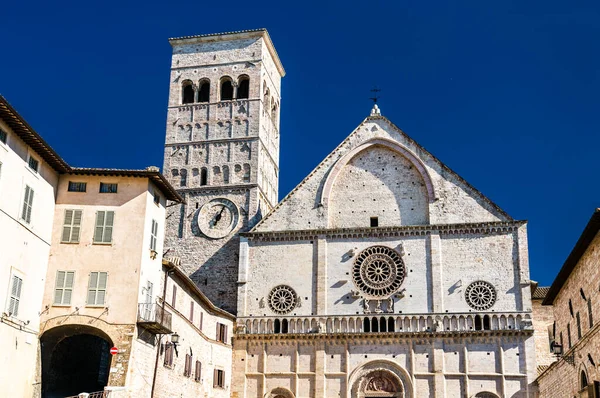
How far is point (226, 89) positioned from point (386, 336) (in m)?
20.1

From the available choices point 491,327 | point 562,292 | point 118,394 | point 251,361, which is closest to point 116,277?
point 118,394

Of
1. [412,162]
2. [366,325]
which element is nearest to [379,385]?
[366,325]

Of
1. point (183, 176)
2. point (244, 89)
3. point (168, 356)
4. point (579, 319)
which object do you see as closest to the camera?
point (579, 319)

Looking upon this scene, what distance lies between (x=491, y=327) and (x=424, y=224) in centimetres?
644

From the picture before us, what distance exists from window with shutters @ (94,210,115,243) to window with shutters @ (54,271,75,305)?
1.57m

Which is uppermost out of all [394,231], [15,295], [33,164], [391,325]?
[394,231]

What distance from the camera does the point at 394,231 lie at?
40.5 m

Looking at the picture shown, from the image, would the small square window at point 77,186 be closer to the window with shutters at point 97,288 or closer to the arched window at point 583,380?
the window with shutters at point 97,288

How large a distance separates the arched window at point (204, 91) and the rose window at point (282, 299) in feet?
48.7

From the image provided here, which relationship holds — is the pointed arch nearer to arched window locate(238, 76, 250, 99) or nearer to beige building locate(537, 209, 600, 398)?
arched window locate(238, 76, 250, 99)

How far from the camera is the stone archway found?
125ft

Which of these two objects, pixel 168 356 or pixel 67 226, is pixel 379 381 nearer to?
pixel 168 356

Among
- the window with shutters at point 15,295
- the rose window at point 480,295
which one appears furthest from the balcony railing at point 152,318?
the rose window at point 480,295

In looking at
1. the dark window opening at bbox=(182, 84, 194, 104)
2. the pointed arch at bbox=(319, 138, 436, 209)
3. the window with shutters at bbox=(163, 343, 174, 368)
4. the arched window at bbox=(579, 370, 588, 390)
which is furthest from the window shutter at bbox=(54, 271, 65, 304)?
the dark window opening at bbox=(182, 84, 194, 104)
